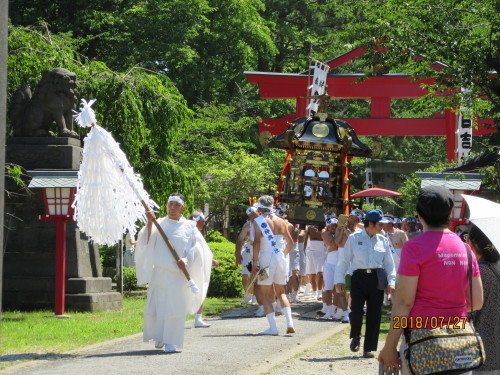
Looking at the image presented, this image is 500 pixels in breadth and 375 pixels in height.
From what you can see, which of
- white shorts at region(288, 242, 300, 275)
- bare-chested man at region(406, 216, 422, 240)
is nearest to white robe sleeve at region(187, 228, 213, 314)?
white shorts at region(288, 242, 300, 275)

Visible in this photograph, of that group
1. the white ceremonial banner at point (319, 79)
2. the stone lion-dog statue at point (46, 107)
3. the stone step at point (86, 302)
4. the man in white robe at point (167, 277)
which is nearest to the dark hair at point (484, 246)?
the man in white robe at point (167, 277)

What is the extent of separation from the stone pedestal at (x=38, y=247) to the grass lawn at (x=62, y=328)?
45 centimetres

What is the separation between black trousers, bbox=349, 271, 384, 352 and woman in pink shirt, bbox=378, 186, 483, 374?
5222mm

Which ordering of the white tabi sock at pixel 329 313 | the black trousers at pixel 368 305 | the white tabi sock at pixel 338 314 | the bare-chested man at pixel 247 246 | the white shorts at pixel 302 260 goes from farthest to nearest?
the white shorts at pixel 302 260
the white tabi sock at pixel 329 313
the white tabi sock at pixel 338 314
the bare-chested man at pixel 247 246
the black trousers at pixel 368 305

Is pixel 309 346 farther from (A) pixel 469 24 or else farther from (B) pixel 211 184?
(B) pixel 211 184

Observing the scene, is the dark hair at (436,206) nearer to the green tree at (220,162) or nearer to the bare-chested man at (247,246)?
the bare-chested man at (247,246)

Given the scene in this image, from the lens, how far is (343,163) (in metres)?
22.2

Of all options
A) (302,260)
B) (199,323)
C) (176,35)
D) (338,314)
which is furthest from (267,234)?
(176,35)

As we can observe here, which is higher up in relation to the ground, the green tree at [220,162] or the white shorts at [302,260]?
the green tree at [220,162]

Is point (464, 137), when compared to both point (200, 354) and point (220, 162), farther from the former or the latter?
point (200, 354)

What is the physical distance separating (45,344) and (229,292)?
8777mm

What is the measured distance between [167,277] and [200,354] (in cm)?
98
